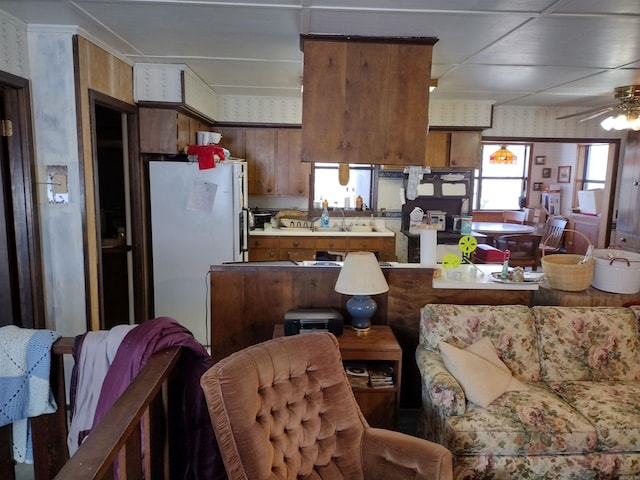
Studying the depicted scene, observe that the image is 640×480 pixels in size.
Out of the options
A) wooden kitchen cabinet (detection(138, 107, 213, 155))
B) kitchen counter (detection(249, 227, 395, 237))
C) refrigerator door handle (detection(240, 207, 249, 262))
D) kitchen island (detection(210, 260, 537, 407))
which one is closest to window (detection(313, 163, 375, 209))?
kitchen counter (detection(249, 227, 395, 237))

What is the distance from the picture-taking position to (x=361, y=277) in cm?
269

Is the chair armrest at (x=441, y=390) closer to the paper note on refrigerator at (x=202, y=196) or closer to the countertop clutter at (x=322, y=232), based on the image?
the paper note on refrigerator at (x=202, y=196)

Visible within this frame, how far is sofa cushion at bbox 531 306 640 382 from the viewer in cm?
268

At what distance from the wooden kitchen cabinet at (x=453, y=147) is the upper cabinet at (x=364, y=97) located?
8.84ft

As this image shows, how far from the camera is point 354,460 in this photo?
6.17 feet

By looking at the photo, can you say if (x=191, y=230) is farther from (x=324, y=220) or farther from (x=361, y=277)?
(x=324, y=220)

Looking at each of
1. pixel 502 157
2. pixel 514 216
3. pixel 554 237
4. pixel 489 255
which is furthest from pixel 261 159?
pixel 514 216

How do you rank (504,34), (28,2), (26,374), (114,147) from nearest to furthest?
(26,374) < (28,2) < (504,34) < (114,147)

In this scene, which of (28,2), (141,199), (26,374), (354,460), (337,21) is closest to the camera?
(26,374)

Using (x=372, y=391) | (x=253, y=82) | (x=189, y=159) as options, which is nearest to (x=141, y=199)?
(x=189, y=159)

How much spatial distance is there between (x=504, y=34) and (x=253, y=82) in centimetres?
244

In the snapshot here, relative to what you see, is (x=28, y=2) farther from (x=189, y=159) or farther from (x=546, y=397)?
(x=546, y=397)

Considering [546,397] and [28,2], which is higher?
[28,2]

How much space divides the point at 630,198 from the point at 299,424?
500 centimetres
